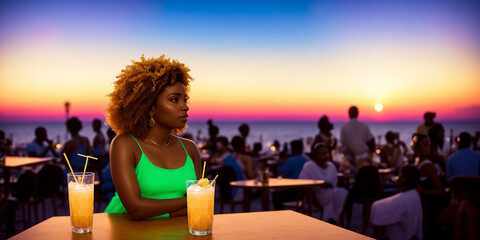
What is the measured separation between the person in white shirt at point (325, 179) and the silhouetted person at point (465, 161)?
143 centimetres

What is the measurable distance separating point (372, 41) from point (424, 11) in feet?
5.97

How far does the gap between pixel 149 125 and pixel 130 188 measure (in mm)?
414

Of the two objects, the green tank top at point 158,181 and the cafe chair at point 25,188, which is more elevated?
the green tank top at point 158,181

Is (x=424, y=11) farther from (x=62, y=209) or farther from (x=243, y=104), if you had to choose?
(x=243, y=104)

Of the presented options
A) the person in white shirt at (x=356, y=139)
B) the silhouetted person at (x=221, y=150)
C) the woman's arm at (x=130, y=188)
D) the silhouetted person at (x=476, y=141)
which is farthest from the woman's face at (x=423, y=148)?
the woman's arm at (x=130, y=188)

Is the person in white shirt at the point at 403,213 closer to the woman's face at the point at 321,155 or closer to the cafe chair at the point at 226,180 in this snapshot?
the woman's face at the point at 321,155

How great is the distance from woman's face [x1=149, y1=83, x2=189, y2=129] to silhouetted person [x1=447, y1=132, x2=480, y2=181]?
458 centimetres

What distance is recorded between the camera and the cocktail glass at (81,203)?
5.23 feet

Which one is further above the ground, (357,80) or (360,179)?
(357,80)

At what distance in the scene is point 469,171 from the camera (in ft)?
18.1

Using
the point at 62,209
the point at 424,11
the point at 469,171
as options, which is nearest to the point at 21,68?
the point at 62,209

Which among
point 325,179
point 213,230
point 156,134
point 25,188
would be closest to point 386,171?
point 325,179

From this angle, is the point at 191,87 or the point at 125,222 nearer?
the point at 125,222

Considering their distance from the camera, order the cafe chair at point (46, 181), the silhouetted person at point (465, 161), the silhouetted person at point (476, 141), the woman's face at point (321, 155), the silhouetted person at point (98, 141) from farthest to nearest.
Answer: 1. the silhouetted person at point (98, 141)
2. the silhouetted person at point (476, 141)
3. the cafe chair at point (46, 181)
4. the woman's face at point (321, 155)
5. the silhouetted person at point (465, 161)
